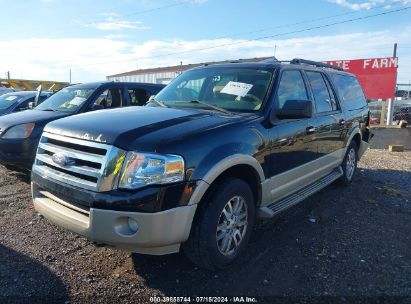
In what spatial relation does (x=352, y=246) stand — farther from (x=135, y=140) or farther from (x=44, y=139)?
(x=44, y=139)

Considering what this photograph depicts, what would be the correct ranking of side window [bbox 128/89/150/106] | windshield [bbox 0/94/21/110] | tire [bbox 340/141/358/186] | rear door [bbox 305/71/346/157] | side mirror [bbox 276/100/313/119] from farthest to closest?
windshield [bbox 0/94/21/110] → side window [bbox 128/89/150/106] → tire [bbox 340/141/358/186] → rear door [bbox 305/71/346/157] → side mirror [bbox 276/100/313/119]

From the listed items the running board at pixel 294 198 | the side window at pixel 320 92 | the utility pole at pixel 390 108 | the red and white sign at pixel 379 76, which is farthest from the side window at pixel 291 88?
the red and white sign at pixel 379 76

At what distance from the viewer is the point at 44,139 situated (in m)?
3.66

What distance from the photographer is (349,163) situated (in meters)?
6.66

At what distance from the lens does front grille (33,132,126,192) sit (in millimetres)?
2949

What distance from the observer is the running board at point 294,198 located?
12.9 ft

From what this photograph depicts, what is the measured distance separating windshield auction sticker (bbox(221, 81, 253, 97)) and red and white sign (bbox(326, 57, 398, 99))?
1263 centimetres

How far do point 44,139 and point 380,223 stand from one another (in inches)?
161

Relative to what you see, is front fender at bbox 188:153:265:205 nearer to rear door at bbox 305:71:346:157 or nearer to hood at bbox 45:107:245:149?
hood at bbox 45:107:245:149

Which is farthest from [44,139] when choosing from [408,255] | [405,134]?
[405,134]

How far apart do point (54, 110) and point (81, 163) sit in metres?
4.35

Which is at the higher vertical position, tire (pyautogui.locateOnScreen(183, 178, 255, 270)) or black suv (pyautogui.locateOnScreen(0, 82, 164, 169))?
black suv (pyautogui.locateOnScreen(0, 82, 164, 169))

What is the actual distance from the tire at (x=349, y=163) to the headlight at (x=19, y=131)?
5.12m

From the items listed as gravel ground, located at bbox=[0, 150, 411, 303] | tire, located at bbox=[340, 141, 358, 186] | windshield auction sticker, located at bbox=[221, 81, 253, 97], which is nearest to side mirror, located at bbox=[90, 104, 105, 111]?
gravel ground, located at bbox=[0, 150, 411, 303]
